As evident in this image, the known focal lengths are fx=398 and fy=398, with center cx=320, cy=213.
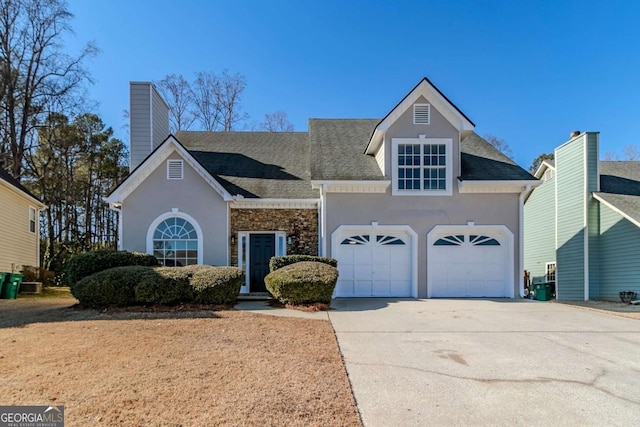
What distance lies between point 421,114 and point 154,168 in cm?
951

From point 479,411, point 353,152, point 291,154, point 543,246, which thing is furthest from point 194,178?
point 543,246

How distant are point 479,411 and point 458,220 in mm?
10120

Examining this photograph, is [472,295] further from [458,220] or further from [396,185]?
[396,185]

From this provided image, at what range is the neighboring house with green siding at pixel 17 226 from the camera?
1730 centimetres

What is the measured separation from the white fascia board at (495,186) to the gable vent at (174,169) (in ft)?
31.7

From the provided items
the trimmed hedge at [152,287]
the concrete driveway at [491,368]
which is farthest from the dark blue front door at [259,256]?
the concrete driveway at [491,368]

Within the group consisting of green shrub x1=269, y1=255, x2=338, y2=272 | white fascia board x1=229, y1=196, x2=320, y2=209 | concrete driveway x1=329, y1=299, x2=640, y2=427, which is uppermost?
white fascia board x1=229, y1=196, x2=320, y2=209

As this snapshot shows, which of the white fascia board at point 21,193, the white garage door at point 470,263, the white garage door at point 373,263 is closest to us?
the white garage door at point 373,263

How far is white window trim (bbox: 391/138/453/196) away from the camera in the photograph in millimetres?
13812

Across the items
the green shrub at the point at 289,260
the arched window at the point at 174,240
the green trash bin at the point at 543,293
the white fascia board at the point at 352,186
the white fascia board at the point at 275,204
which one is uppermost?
the white fascia board at the point at 352,186

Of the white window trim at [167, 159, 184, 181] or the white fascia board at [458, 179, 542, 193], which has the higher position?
the white window trim at [167, 159, 184, 181]

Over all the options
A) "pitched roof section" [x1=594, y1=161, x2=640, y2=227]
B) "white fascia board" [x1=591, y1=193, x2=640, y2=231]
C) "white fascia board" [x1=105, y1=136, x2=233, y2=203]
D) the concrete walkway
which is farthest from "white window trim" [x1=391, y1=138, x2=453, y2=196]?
"pitched roof section" [x1=594, y1=161, x2=640, y2=227]

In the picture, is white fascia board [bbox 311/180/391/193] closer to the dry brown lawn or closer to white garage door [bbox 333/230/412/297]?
white garage door [bbox 333/230/412/297]

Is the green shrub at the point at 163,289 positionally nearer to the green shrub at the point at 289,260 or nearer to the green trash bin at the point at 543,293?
the green shrub at the point at 289,260
